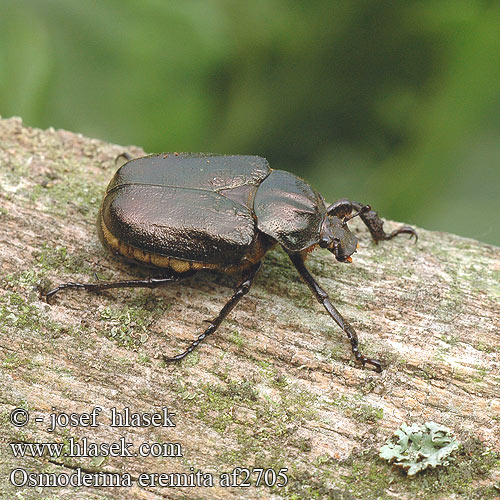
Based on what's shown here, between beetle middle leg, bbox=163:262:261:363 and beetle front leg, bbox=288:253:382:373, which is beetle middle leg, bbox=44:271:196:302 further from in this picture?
beetle front leg, bbox=288:253:382:373

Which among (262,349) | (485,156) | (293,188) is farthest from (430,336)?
(485,156)

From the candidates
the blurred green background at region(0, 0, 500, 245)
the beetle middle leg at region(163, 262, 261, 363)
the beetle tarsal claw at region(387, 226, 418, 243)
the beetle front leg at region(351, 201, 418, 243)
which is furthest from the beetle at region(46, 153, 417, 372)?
the blurred green background at region(0, 0, 500, 245)

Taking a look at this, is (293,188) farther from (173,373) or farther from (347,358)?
(173,373)

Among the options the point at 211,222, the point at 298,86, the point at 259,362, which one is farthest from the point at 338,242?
the point at 298,86

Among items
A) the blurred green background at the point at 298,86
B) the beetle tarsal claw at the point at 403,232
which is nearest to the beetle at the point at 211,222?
the beetle tarsal claw at the point at 403,232

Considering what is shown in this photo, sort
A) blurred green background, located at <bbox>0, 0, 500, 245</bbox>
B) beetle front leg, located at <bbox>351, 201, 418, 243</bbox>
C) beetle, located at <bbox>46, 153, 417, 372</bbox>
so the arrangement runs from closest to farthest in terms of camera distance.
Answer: beetle, located at <bbox>46, 153, 417, 372</bbox>
beetle front leg, located at <bbox>351, 201, 418, 243</bbox>
blurred green background, located at <bbox>0, 0, 500, 245</bbox>

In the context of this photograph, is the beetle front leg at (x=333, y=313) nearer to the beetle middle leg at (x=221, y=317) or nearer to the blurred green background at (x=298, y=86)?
the beetle middle leg at (x=221, y=317)
